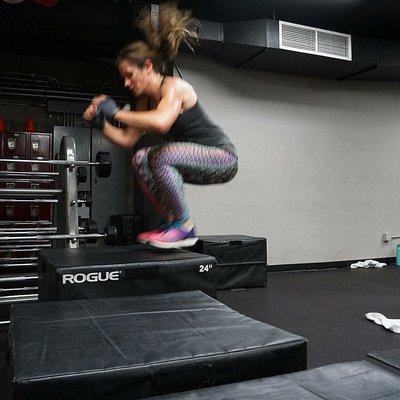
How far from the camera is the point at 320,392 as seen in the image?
979 millimetres

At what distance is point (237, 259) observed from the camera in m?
3.97

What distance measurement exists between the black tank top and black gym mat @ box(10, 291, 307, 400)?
2.37ft

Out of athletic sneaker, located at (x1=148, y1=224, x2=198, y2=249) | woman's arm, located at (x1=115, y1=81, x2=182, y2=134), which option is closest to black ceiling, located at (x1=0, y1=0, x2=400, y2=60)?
woman's arm, located at (x1=115, y1=81, x2=182, y2=134)

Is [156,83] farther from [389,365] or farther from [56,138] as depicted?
[56,138]

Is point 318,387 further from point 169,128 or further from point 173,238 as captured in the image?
point 169,128

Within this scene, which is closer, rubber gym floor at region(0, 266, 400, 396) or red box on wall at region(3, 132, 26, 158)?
rubber gym floor at region(0, 266, 400, 396)

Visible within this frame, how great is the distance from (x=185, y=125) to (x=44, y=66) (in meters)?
4.57

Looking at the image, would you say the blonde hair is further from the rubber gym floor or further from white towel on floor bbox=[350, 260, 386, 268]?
white towel on floor bbox=[350, 260, 386, 268]

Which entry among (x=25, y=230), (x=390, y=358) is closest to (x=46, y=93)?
(x=25, y=230)

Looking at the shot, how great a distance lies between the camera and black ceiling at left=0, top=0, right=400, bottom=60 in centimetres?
387

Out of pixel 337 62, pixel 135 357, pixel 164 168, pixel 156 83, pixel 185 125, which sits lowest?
pixel 135 357

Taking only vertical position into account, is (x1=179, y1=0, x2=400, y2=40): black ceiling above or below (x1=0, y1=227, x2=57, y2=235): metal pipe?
above

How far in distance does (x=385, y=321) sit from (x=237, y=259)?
5.22 feet

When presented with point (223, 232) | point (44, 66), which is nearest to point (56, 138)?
point (44, 66)
